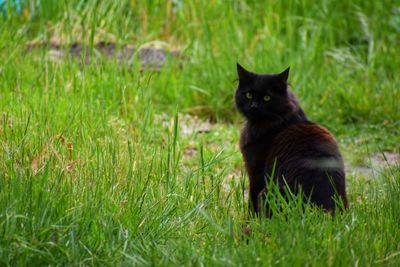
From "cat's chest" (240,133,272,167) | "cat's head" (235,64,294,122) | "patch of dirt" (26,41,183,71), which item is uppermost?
"cat's head" (235,64,294,122)

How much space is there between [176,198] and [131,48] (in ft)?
12.0

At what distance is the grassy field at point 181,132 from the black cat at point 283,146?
0.69 feet

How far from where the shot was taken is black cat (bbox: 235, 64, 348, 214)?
4059 millimetres

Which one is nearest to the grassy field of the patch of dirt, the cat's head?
the patch of dirt

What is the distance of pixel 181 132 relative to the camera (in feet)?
20.2

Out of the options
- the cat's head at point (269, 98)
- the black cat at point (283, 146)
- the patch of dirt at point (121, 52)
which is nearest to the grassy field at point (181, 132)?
the patch of dirt at point (121, 52)

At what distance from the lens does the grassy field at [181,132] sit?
3277 mm

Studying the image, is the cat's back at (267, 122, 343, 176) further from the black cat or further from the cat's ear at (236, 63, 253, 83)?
the cat's ear at (236, 63, 253, 83)

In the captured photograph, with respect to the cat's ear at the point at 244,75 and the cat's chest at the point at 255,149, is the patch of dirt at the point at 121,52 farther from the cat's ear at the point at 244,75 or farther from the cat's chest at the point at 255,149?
the cat's chest at the point at 255,149

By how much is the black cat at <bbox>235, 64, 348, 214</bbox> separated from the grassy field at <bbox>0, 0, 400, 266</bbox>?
0.69 feet

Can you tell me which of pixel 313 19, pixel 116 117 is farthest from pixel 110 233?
pixel 313 19

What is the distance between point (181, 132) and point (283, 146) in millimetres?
1865

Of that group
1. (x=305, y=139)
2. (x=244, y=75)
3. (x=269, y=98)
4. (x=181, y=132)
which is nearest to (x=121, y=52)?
(x=181, y=132)

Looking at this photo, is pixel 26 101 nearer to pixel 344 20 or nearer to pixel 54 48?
pixel 54 48
